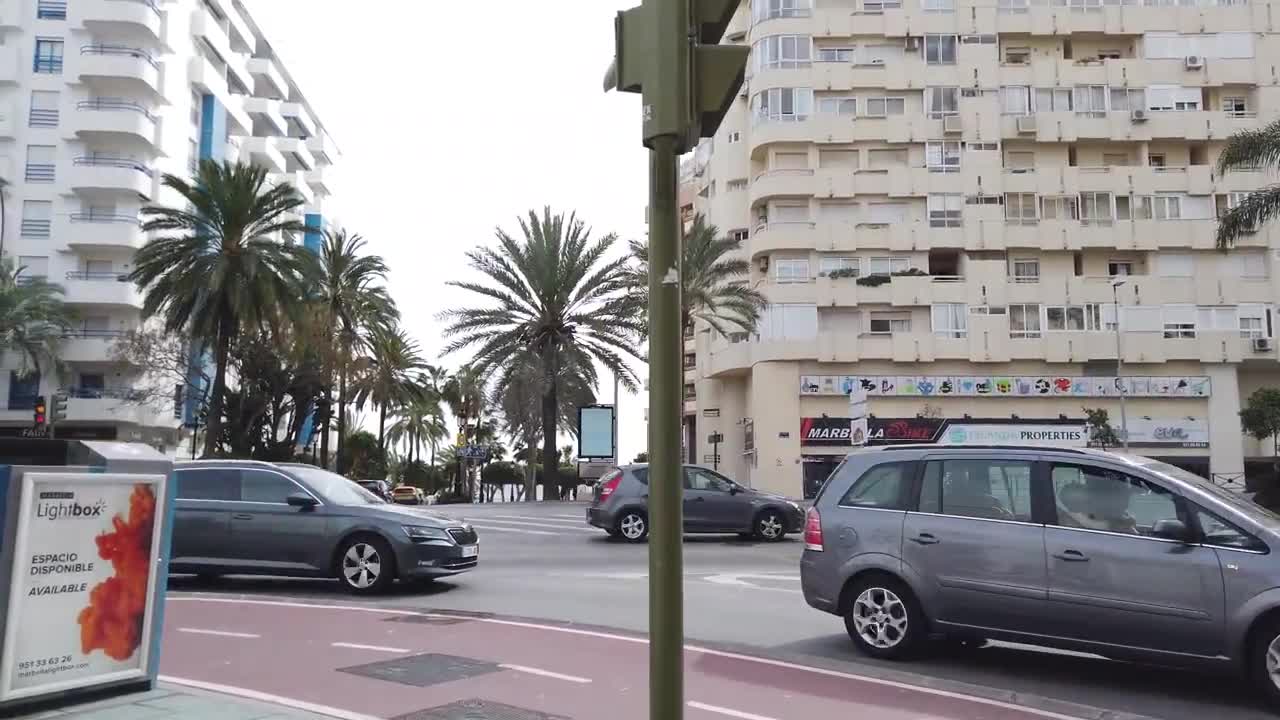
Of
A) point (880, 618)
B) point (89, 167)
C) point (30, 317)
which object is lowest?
point (880, 618)

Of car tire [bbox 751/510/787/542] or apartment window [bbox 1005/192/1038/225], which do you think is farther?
apartment window [bbox 1005/192/1038/225]

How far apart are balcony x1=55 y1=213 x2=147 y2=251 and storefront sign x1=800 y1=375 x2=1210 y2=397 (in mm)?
35996

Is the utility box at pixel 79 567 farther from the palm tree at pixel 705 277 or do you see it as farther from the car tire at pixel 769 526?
the palm tree at pixel 705 277

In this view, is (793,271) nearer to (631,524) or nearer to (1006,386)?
(1006,386)

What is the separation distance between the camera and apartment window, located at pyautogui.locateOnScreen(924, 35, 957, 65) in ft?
162

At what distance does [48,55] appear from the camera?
192 feet

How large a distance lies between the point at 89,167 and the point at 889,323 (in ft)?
136

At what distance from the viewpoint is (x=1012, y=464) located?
845 centimetres

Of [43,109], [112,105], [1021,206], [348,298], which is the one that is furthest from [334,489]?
[43,109]

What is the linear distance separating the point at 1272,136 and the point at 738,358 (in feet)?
84.9

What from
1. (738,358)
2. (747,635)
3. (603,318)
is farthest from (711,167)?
(747,635)

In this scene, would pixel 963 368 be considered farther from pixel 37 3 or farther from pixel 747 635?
pixel 37 3

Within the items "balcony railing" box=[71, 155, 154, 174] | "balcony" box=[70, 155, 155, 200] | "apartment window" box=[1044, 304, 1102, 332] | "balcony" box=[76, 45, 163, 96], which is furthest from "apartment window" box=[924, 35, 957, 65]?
"balcony railing" box=[71, 155, 154, 174]

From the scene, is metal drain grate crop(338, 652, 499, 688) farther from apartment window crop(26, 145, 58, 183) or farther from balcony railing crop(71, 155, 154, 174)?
apartment window crop(26, 145, 58, 183)
